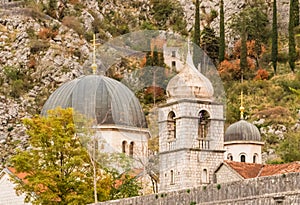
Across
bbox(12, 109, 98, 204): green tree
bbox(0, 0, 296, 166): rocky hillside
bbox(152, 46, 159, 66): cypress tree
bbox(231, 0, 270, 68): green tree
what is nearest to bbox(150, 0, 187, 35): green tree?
bbox(0, 0, 296, 166): rocky hillside

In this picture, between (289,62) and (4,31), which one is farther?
(4,31)

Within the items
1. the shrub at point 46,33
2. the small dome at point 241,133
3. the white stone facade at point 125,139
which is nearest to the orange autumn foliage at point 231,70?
the shrub at point 46,33

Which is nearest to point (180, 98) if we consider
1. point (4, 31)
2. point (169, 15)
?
point (4, 31)

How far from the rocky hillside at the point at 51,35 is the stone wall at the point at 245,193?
5614 centimetres

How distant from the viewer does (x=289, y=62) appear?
108m

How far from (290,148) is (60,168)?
29.0m

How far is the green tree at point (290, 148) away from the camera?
257ft

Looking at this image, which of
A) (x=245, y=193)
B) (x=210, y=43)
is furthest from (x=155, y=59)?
(x=245, y=193)

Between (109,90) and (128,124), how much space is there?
239cm

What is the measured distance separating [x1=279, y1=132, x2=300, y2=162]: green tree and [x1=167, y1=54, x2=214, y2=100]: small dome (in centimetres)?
2186

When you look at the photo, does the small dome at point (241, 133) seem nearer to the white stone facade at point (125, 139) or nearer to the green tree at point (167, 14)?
the white stone facade at point (125, 139)

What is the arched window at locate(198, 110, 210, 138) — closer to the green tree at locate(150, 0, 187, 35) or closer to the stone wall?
the stone wall

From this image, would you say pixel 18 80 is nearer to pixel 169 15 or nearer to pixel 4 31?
pixel 4 31

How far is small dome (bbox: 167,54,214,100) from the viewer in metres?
56.0
